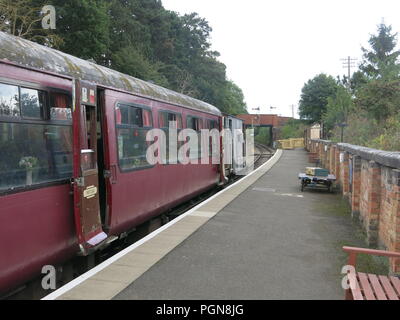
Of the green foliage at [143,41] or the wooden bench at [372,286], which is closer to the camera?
the wooden bench at [372,286]

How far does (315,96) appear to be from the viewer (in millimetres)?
51781

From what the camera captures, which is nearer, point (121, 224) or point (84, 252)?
point (84, 252)

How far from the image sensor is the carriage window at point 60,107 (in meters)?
4.94

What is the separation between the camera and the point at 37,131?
183 inches

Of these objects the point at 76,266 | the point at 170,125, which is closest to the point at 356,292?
the point at 76,266

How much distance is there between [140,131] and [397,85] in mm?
17312

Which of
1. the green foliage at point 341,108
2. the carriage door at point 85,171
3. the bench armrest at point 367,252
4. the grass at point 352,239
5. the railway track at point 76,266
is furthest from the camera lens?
the green foliage at point 341,108

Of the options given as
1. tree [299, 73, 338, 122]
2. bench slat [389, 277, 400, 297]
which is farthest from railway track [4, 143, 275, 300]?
tree [299, 73, 338, 122]

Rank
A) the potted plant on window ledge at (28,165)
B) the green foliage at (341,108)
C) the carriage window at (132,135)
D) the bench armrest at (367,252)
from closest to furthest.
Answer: the bench armrest at (367,252) < the potted plant on window ledge at (28,165) < the carriage window at (132,135) < the green foliage at (341,108)

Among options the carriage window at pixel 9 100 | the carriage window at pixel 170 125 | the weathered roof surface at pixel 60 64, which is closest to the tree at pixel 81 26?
the carriage window at pixel 170 125

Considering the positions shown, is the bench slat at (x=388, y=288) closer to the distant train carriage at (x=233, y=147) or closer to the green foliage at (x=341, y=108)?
the distant train carriage at (x=233, y=147)

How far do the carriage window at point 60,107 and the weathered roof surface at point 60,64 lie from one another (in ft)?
1.08
